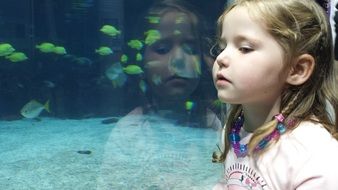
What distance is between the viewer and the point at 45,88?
8.92 meters

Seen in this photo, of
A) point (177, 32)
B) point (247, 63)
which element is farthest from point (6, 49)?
point (247, 63)

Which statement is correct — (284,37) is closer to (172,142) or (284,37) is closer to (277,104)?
(277,104)

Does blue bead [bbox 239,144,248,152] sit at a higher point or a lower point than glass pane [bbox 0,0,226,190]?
higher

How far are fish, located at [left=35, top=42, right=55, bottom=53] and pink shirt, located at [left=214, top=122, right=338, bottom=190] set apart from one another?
738 centimetres

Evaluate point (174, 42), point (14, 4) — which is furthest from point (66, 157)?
point (14, 4)

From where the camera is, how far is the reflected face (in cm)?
340

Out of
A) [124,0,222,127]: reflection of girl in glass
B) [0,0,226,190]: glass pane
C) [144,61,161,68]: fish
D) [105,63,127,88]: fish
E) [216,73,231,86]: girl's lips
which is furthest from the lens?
[105,63,127,88]: fish

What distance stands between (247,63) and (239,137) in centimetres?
23

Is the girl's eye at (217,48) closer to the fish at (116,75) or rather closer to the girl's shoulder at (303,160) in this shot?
the girl's shoulder at (303,160)

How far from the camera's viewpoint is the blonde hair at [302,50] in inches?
39.2

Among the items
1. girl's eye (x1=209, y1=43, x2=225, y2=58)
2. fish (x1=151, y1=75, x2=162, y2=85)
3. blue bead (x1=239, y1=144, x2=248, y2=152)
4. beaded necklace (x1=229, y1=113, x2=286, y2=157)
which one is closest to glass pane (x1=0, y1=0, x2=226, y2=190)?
fish (x1=151, y1=75, x2=162, y2=85)

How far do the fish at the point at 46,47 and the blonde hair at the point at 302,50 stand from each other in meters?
7.32

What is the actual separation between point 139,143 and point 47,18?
4466mm

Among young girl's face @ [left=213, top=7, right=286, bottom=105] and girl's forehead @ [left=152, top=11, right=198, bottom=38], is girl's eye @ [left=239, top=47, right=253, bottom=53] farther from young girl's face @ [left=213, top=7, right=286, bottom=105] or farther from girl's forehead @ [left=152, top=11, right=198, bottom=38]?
girl's forehead @ [left=152, top=11, right=198, bottom=38]
